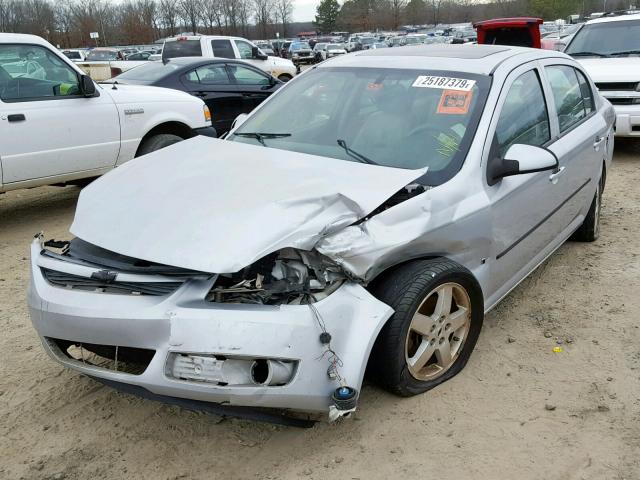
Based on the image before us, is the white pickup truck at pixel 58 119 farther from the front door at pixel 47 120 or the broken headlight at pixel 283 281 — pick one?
the broken headlight at pixel 283 281

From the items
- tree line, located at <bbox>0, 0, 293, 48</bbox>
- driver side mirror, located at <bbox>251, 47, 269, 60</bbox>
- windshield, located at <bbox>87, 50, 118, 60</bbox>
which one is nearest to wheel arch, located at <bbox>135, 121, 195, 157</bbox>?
driver side mirror, located at <bbox>251, 47, 269, 60</bbox>

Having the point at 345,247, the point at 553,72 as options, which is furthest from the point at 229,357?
the point at 553,72

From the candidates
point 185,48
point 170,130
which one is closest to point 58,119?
point 170,130

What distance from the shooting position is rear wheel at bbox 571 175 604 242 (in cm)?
490

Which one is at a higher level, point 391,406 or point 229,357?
point 229,357

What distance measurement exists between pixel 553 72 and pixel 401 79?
49.0 inches

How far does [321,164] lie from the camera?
3.20 m

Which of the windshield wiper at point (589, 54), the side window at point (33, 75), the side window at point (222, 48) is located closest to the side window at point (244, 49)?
the side window at point (222, 48)

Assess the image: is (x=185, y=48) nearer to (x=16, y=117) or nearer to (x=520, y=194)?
(x=16, y=117)

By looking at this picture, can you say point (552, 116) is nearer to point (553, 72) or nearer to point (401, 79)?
point (553, 72)

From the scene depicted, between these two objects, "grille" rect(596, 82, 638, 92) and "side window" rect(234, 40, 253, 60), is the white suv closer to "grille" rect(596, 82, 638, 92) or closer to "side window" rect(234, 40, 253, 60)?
"grille" rect(596, 82, 638, 92)

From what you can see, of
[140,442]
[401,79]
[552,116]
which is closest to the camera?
[140,442]

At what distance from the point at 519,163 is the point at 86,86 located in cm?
450

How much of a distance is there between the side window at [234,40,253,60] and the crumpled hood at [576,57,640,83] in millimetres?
9240
